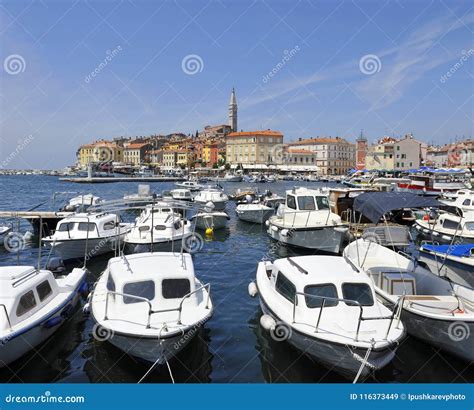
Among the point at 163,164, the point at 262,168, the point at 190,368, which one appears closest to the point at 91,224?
the point at 190,368

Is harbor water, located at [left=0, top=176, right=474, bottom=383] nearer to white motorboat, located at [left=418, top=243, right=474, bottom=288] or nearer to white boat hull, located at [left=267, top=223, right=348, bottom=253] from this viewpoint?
white motorboat, located at [left=418, top=243, right=474, bottom=288]

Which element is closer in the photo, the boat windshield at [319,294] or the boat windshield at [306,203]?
the boat windshield at [319,294]

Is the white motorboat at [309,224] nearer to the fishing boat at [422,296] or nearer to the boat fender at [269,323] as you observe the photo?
the fishing boat at [422,296]

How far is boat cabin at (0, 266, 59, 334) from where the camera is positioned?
842 cm

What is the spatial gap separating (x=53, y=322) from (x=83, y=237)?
26.8 ft

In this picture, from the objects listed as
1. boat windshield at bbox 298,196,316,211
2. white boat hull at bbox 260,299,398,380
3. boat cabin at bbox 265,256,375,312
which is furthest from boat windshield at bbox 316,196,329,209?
white boat hull at bbox 260,299,398,380

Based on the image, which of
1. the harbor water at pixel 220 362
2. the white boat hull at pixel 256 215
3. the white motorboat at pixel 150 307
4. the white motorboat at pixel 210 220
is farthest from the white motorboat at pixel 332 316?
the white boat hull at pixel 256 215

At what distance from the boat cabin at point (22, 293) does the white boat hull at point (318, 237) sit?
1158 cm

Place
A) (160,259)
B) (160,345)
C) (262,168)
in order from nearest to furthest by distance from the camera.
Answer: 1. (160,345)
2. (160,259)
3. (262,168)

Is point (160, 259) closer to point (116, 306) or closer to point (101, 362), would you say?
point (116, 306)

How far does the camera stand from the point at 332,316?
336 inches

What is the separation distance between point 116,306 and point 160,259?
179 centimetres

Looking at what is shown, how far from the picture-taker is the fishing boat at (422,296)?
8570mm

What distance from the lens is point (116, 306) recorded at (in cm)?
911
